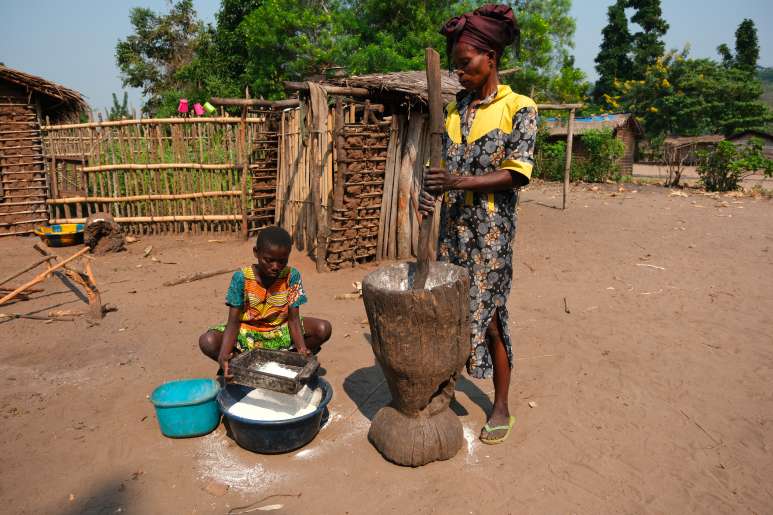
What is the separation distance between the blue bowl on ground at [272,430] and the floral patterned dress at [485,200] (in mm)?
843

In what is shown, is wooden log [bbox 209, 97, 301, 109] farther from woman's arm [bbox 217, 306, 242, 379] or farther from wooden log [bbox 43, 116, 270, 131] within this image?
woman's arm [bbox 217, 306, 242, 379]

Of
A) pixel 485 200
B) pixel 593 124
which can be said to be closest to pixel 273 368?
pixel 485 200

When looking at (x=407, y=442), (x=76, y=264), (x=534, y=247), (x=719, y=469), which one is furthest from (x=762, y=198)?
(x=76, y=264)

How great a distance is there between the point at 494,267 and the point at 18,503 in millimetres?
2321

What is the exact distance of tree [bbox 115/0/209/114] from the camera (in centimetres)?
2295

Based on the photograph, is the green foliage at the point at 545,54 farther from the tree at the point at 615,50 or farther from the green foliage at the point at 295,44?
the tree at the point at 615,50

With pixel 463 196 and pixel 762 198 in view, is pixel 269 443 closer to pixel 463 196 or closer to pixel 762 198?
pixel 463 196

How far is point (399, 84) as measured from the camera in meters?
5.59

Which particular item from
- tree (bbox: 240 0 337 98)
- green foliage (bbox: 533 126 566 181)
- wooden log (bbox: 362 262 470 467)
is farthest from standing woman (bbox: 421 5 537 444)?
tree (bbox: 240 0 337 98)

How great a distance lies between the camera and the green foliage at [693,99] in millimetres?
25297

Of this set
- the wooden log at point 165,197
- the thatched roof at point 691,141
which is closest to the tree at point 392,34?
the thatched roof at point 691,141

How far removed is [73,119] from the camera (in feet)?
30.1

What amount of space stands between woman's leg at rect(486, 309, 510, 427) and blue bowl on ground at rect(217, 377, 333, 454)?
33.5 inches

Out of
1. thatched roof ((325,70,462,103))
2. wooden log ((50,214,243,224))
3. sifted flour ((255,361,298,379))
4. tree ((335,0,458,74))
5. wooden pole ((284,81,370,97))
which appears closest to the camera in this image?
sifted flour ((255,361,298,379))
